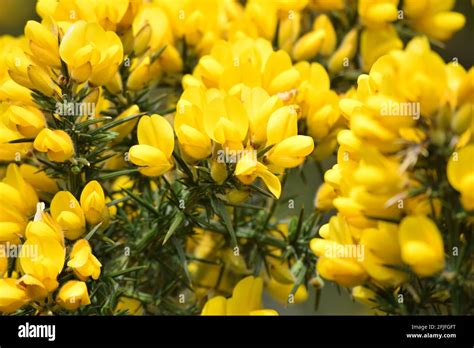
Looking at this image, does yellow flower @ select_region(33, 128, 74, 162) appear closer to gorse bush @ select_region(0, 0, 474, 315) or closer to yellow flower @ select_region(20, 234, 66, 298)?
gorse bush @ select_region(0, 0, 474, 315)

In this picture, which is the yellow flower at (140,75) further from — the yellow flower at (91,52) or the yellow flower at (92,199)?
the yellow flower at (92,199)

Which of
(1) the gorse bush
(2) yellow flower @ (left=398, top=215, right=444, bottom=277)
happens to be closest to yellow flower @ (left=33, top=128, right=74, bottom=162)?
(1) the gorse bush

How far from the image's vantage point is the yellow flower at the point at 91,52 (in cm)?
136

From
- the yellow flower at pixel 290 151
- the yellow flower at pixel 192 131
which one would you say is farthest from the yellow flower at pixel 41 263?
the yellow flower at pixel 290 151

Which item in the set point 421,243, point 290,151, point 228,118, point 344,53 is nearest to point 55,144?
point 228,118

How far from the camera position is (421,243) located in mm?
1053

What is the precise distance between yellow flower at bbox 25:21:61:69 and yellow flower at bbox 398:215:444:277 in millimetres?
683

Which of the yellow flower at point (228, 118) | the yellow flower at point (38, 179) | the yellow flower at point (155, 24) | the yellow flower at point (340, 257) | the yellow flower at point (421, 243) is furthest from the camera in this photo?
the yellow flower at point (155, 24)

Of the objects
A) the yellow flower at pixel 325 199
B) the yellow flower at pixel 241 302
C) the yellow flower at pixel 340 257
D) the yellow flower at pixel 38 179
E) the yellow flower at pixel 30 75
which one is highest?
the yellow flower at pixel 30 75

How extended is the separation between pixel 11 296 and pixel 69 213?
0.54 ft

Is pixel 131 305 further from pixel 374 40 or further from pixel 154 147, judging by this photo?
pixel 374 40

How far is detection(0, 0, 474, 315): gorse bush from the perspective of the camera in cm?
108

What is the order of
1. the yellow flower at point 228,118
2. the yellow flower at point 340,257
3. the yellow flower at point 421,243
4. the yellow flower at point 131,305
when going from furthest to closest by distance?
1. the yellow flower at point 131,305
2. the yellow flower at point 228,118
3. the yellow flower at point 340,257
4. the yellow flower at point 421,243

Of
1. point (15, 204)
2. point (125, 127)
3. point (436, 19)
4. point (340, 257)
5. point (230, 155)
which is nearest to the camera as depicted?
point (340, 257)
